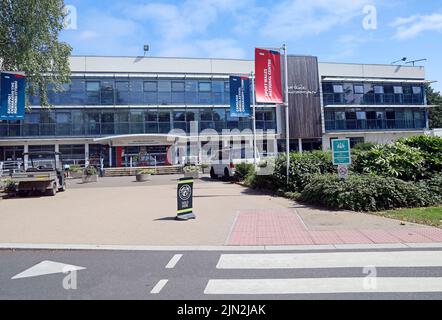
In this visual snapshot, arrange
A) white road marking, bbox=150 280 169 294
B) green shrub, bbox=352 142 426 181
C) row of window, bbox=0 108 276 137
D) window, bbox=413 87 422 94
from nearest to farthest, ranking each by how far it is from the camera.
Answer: white road marking, bbox=150 280 169 294 < green shrub, bbox=352 142 426 181 < row of window, bbox=0 108 276 137 < window, bbox=413 87 422 94

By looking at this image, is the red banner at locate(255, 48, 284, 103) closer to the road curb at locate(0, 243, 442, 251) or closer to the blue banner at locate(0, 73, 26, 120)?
the road curb at locate(0, 243, 442, 251)

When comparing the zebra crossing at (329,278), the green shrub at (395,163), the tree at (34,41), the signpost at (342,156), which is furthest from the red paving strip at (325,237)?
the tree at (34,41)

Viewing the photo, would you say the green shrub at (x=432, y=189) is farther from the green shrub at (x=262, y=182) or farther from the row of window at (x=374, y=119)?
the row of window at (x=374, y=119)

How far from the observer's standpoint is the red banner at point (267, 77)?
15133 millimetres

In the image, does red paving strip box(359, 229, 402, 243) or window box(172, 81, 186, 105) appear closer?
red paving strip box(359, 229, 402, 243)

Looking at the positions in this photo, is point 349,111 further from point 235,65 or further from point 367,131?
point 235,65

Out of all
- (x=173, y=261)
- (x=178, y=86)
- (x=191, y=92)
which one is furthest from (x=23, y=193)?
(x=191, y=92)

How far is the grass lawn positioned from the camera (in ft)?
29.3

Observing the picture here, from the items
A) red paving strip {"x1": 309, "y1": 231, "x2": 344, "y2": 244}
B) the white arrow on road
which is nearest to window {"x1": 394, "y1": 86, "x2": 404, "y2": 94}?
red paving strip {"x1": 309, "y1": 231, "x2": 344, "y2": 244}

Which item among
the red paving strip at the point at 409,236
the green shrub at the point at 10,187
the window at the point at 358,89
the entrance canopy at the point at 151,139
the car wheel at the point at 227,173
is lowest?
the red paving strip at the point at 409,236

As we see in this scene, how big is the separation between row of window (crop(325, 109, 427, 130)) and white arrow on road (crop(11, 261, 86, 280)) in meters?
39.0

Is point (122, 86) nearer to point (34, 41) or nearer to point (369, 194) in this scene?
point (34, 41)

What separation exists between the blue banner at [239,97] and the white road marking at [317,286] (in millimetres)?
18439

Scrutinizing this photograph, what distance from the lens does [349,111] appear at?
4284cm
